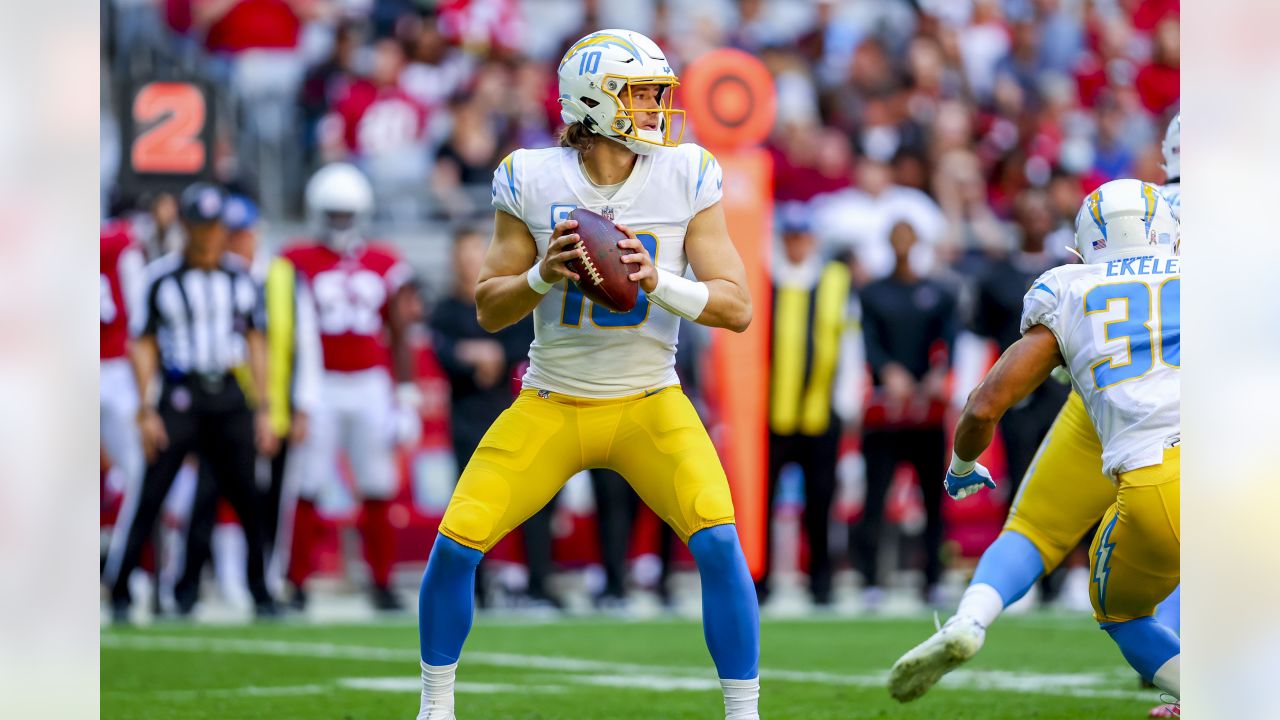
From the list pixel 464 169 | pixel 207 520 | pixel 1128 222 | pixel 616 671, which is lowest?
pixel 616 671

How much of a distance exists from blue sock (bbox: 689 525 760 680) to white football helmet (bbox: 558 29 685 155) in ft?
3.38

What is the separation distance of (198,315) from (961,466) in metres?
5.17

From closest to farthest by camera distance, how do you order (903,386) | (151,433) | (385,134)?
(151,433) → (903,386) → (385,134)

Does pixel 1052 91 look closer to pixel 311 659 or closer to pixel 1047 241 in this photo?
pixel 1047 241

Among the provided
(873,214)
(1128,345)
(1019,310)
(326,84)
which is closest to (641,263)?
(1128,345)

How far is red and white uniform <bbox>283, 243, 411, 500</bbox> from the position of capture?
9.23m

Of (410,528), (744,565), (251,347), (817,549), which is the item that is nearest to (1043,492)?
(744,565)

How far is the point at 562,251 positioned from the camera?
4.14 m

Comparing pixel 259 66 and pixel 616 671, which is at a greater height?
pixel 259 66

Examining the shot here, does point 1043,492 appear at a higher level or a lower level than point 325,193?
lower

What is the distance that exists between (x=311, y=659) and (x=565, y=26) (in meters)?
8.24

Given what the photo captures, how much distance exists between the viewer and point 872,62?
13.5m

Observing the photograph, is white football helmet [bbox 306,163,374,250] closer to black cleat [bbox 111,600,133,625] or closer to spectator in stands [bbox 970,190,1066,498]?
black cleat [bbox 111,600,133,625]

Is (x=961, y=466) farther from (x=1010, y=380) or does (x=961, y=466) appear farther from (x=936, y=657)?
(x=936, y=657)
